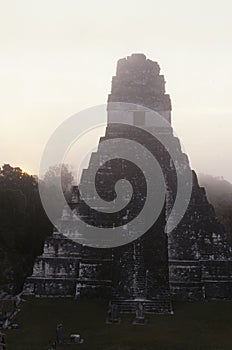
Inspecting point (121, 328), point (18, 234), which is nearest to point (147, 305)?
point (121, 328)

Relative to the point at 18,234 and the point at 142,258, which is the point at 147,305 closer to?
the point at 142,258

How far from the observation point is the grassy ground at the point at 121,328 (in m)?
16.7

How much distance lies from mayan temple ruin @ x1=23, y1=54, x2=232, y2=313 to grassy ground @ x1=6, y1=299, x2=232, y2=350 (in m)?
0.88

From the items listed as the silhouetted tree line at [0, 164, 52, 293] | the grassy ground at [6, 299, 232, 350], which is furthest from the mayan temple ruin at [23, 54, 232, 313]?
the silhouetted tree line at [0, 164, 52, 293]

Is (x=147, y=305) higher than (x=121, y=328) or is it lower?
higher

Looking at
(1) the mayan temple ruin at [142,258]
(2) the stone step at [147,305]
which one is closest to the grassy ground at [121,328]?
(2) the stone step at [147,305]

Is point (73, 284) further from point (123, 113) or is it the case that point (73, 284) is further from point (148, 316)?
point (123, 113)

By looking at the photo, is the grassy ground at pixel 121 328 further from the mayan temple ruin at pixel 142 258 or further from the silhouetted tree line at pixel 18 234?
the silhouetted tree line at pixel 18 234

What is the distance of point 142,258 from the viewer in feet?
75.6

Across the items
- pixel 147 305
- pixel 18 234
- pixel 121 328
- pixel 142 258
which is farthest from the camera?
pixel 18 234

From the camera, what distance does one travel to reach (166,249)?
23.9m

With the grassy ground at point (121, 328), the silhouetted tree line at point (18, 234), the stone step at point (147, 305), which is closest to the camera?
the grassy ground at point (121, 328)

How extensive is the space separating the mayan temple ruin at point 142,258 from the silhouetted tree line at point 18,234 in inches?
215

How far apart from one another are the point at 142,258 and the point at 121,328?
4814 millimetres
